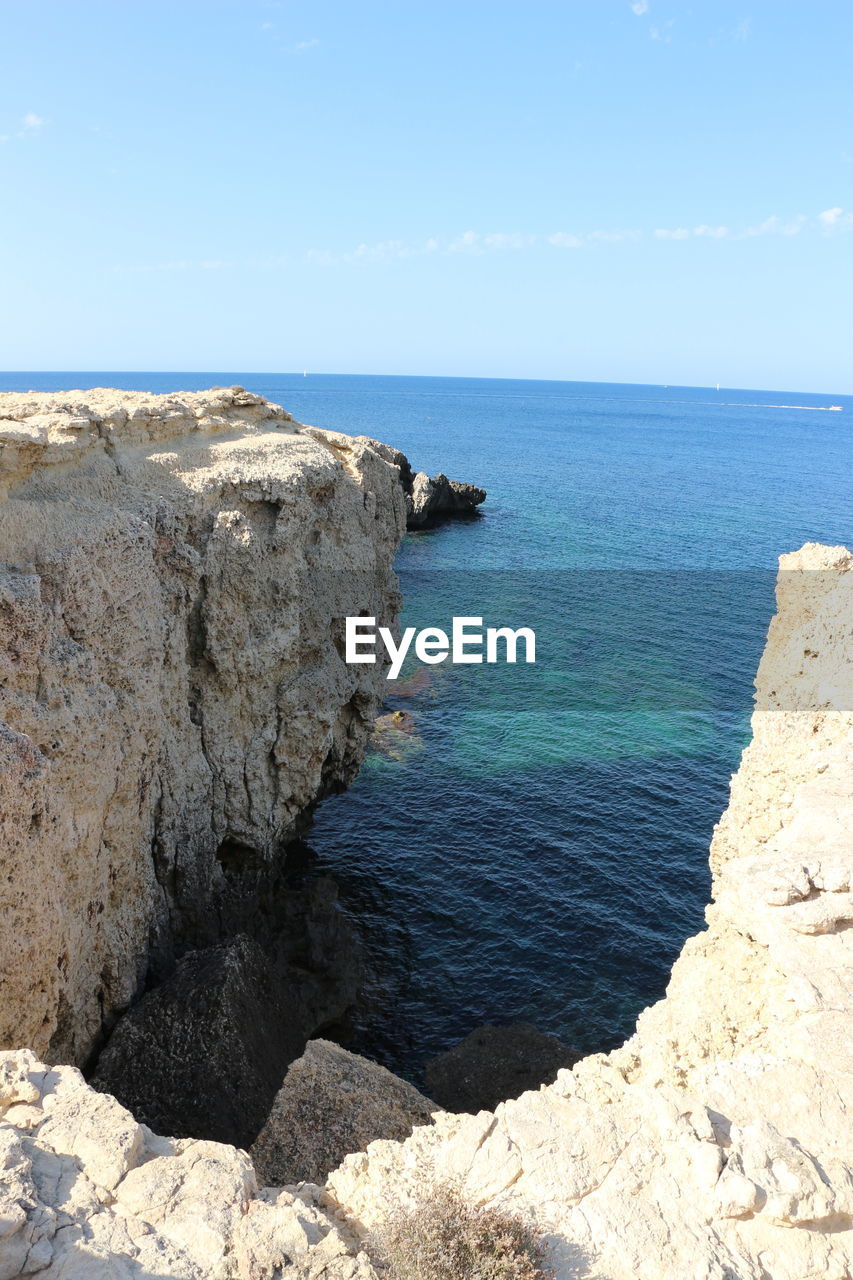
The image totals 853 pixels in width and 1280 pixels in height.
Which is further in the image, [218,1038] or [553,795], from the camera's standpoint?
[553,795]

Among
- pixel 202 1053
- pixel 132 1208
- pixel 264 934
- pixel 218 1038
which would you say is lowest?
pixel 264 934

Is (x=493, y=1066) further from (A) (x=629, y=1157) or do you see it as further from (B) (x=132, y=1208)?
(B) (x=132, y=1208)

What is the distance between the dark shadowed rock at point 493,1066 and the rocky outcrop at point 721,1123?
10.8m

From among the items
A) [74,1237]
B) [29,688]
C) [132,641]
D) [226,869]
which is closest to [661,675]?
[226,869]

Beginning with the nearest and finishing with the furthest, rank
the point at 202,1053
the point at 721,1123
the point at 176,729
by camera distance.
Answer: the point at 721,1123 → the point at 202,1053 → the point at 176,729

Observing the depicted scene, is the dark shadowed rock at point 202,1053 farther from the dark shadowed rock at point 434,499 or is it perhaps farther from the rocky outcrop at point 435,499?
the dark shadowed rock at point 434,499

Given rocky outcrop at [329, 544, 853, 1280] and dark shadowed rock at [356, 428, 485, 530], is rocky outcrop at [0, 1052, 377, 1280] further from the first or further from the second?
dark shadowed rock at [356, 428, 485, 530]

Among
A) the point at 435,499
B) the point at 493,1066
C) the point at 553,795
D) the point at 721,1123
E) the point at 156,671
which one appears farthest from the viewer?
the point at 435,499

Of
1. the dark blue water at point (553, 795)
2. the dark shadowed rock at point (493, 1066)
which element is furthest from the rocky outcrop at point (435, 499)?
the dark shadowed rock at point (493, 1066)

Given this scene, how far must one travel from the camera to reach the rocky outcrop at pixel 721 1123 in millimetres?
11828

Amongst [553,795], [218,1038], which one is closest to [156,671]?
[218,1038]

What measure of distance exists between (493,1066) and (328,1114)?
6298mm

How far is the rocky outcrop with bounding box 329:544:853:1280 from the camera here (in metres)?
11.8

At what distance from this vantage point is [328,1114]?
2370 cm
